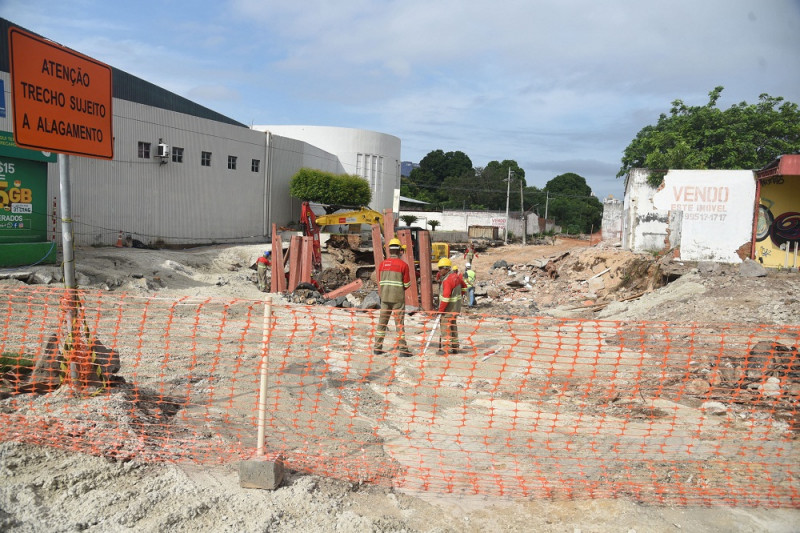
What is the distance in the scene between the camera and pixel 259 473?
143 inches

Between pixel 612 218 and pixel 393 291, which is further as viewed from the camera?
pixel 612 218

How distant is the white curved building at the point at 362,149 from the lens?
44094 millimetres

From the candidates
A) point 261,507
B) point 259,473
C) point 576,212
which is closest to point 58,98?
point 259,473

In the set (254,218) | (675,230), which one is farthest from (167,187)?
(675,230)

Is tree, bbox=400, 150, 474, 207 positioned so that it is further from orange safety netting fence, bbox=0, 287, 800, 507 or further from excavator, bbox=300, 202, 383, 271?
orange safety netting fence, bbox=0, 287, 800, 507

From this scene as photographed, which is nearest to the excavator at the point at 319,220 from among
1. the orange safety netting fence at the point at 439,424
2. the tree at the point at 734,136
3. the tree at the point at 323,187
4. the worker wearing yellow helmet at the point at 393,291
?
the worker wearing yellow helmet at the point at 393,291

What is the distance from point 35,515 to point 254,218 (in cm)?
2934

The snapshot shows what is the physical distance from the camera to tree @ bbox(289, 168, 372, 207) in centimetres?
3381

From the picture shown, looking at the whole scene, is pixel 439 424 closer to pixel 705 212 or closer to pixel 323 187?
pixel 705 212

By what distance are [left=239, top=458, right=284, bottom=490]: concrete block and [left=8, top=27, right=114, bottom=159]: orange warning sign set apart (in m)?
2.93

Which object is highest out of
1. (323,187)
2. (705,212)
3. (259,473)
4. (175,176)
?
(323,187)

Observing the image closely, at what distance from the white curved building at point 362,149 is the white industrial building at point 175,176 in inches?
262

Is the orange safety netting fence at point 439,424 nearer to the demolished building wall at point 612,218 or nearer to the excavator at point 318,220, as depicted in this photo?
the excavator at point 318,220

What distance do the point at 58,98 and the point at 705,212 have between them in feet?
61.5
